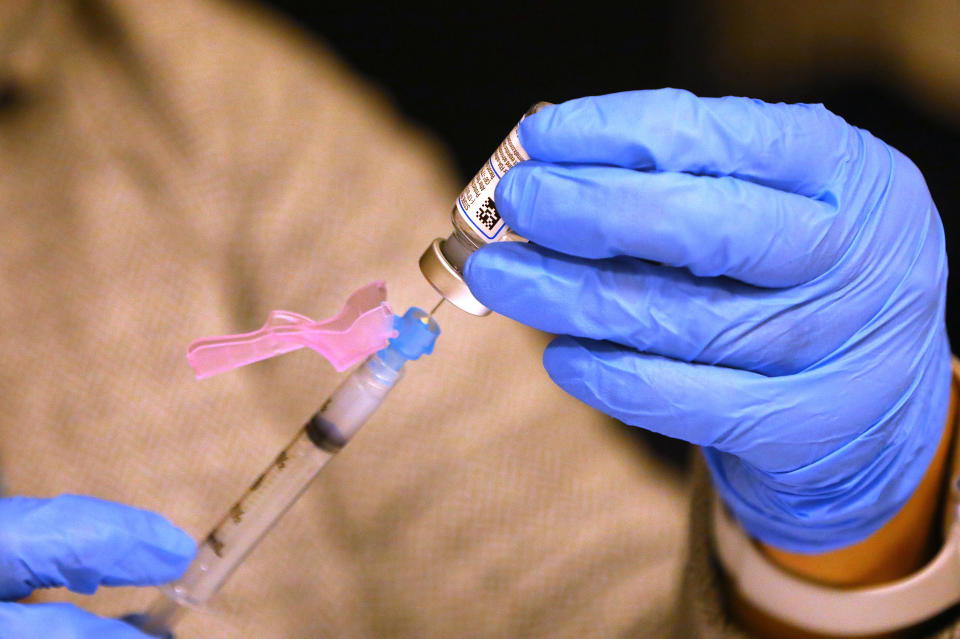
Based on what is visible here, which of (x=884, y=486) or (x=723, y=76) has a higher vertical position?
(x=723, y=76)

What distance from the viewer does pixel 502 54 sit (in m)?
1.58

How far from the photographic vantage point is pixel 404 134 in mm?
1175

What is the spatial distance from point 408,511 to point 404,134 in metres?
0.55

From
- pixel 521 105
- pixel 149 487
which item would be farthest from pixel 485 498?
pixel 521 105

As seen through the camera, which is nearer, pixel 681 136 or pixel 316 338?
pixel 681 136

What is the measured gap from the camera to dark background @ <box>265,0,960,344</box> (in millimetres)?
1512

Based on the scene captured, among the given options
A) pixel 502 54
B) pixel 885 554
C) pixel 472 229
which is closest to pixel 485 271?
pixel 472 229

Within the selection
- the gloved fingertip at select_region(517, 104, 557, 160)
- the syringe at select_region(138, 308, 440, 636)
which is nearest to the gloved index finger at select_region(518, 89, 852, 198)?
the gloved fingertip at select_region(517, 104, 557, 160)

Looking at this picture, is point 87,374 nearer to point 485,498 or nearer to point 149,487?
point 149,487

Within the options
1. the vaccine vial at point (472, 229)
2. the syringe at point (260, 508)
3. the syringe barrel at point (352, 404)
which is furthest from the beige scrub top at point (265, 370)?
the vaccine vial at point (472, 229)

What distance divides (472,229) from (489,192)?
0.15 feet

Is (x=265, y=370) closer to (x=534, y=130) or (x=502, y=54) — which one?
(x=534, y=130)


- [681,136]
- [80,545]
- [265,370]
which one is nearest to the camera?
[681,136]

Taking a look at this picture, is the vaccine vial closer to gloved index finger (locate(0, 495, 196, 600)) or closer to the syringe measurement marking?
the syringe measurement marking
